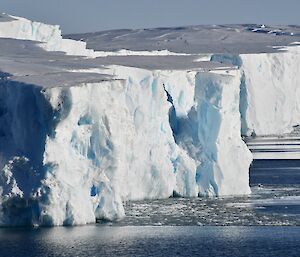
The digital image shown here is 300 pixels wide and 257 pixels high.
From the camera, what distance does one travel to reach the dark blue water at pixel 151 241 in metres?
26.3

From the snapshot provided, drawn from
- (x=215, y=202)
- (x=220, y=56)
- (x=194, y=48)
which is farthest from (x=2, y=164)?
(x=194, y=48)

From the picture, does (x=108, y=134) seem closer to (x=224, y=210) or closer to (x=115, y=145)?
(x=115, y=145)

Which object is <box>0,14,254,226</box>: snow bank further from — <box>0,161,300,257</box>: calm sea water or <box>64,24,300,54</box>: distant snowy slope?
<box>64,24,300,54</box>: distant snowy slope

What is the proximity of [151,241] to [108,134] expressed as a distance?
4500 millimetres

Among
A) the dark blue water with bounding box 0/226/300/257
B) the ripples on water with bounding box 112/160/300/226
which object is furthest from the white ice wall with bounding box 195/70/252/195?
the dark blue water with bounding box 0/226/300/257

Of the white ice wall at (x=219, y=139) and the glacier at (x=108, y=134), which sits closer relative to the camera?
the glacier at (x=108, y=134)

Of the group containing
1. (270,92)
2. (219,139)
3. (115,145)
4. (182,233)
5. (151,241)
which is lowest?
(151,241)

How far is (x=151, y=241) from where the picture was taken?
90.2 feet

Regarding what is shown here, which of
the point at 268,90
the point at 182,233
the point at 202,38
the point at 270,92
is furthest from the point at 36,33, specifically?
the point at 202,38

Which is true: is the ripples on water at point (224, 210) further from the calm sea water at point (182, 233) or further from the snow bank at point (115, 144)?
the snow bank at point (115, 144)

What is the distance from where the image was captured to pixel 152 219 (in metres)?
30.7

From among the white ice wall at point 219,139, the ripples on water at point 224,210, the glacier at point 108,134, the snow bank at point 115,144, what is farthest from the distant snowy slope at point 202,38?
the ripples on water at point 224,210

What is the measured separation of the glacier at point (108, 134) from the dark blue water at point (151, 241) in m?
0.94

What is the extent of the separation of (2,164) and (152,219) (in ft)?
12.8
